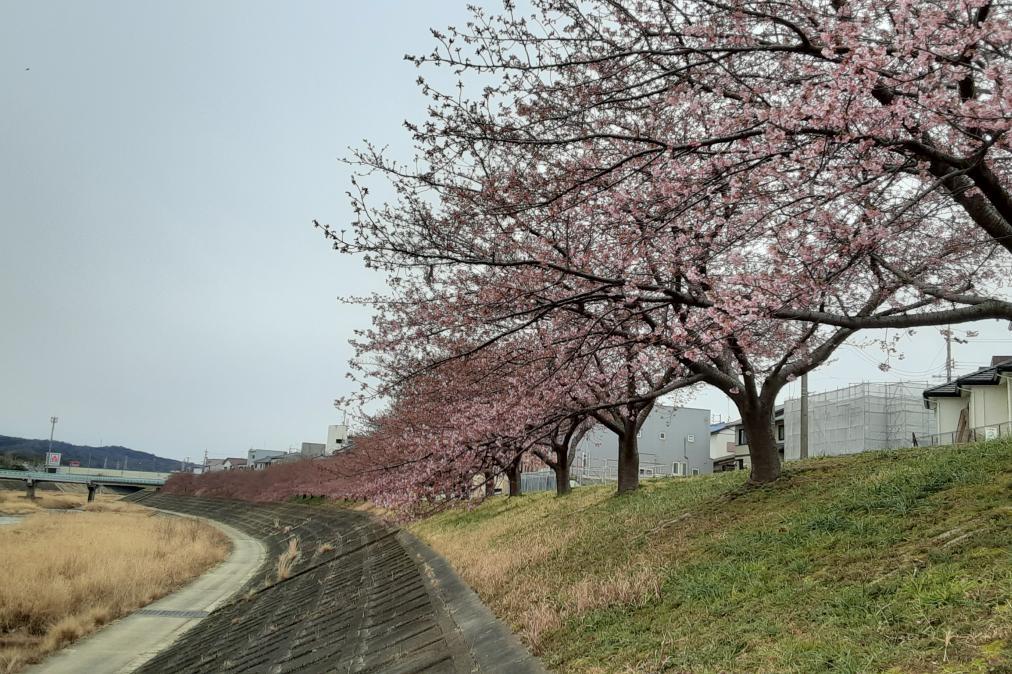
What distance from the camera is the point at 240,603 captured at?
23.0m

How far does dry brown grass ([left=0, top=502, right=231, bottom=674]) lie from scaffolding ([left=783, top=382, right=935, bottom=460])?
35.8 meters

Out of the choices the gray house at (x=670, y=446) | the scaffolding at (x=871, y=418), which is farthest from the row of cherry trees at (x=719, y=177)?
the gray house at (x=670, y=446)

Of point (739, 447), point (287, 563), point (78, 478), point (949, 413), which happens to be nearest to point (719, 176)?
point (287, 563)

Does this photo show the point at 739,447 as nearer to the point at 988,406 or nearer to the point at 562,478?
the point at 988,406

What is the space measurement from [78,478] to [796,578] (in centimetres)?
12661

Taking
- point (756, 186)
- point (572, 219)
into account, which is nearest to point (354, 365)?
point (572, 219)

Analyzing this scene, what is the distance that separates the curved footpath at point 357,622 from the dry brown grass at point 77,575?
3.36m

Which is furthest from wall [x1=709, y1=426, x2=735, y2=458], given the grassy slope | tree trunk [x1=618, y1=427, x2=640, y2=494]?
the grassy slope

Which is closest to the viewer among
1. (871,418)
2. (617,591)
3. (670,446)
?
(617,591)

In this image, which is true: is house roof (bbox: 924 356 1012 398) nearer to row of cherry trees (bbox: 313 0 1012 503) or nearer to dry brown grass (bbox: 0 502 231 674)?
row of cherry trees (bbox: 313 0 1012 503)

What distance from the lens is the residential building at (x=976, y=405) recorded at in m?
27.9

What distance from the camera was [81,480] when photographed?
11100cm

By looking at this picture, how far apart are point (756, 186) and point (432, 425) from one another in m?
9.63

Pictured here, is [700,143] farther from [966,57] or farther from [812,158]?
[966,57]
